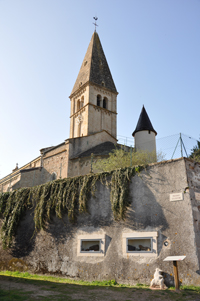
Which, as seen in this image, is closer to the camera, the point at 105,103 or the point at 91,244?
the point at 91,244

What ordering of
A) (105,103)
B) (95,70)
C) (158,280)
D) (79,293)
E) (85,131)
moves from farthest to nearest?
(95,70)
(105,103)
(85,131)
(158,280)
(79,293)

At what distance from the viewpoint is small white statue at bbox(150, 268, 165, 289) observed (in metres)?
7.78

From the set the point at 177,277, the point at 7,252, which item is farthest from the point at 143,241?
the point at 7,252

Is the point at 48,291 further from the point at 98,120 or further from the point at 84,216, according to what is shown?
the point at 98,120

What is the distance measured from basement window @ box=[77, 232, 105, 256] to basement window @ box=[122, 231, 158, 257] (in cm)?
88

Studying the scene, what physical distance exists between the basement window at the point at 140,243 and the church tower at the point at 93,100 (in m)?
21.1

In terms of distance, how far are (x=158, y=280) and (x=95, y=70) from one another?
29.8 meters

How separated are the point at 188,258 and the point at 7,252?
7.69m

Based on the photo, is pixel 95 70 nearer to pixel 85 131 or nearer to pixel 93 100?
pixel 93 100

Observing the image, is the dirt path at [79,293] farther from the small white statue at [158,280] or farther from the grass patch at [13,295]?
the small white statue at [158,280]

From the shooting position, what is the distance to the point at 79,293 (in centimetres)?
755

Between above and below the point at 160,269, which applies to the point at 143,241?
above

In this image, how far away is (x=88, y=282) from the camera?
9172 mm

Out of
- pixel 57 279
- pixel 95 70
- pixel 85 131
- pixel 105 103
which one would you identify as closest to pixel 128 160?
pixel 57 279
